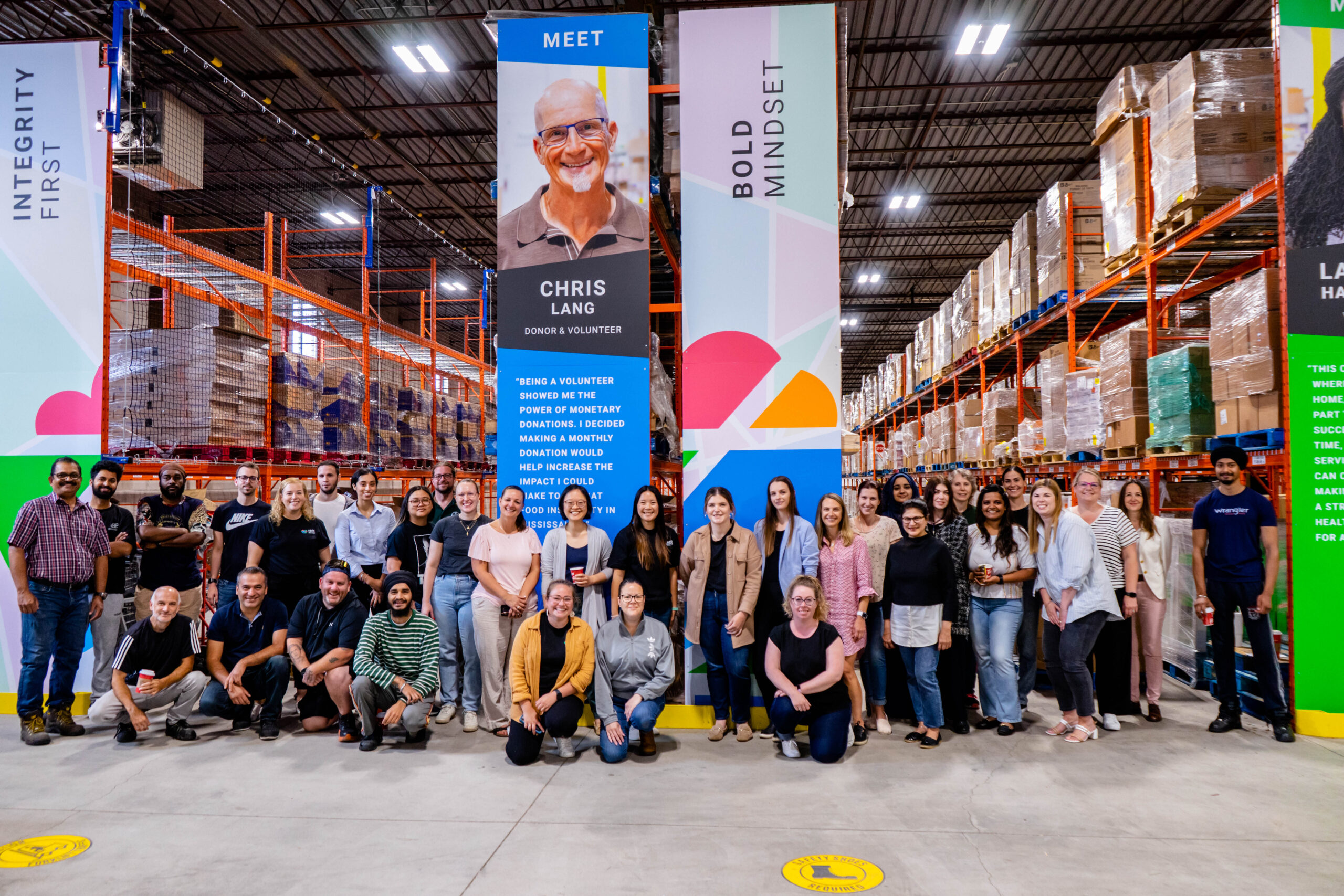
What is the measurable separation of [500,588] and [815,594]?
2164 mm

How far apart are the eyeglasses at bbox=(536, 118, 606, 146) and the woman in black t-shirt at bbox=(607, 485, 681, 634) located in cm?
281

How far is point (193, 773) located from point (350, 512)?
6.94 ft

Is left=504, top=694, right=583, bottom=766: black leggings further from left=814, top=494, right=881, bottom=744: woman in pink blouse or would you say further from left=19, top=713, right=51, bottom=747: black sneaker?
left=19, top=713, right=51, bottom=747: black sneaker

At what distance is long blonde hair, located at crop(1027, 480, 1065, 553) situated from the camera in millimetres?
5324

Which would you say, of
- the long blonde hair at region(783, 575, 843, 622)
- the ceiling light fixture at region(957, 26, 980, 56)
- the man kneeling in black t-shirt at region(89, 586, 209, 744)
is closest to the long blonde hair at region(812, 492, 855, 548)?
the long blonde hair at region(783, 575, 843, 622)

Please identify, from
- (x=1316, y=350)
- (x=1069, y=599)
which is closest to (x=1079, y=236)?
(x=1316, y=350)

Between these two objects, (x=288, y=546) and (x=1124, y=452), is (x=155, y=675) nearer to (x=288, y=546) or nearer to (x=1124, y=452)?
(x=288, y=546)

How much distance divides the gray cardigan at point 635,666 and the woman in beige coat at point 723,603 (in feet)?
1.24

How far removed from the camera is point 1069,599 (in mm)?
5141

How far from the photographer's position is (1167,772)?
182 inches

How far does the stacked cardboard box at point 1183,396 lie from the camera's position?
247 inches

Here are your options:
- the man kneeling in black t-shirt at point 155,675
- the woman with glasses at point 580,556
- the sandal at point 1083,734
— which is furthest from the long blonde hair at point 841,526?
the man kneeling in black t-shirt at point 155,675

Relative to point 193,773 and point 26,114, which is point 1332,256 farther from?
point 26,114

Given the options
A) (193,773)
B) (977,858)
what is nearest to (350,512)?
(193,773)
